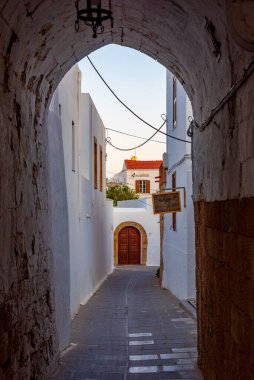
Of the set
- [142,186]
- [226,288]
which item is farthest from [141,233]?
[226,288]

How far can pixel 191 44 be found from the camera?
Answer: 17.6 ft

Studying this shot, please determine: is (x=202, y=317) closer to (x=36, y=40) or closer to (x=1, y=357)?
(x=1, y=357)

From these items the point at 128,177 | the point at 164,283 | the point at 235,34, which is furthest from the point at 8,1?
the point at 128,177

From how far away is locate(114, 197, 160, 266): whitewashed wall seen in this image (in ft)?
95.8

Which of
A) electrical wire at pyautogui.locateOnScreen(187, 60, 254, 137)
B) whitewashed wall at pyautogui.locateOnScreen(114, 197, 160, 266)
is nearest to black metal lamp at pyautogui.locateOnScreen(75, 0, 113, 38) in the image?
electrical wire at pyautogui.locateOnScreen(187, 60, 254, 137)

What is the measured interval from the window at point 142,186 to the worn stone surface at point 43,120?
1561 inches

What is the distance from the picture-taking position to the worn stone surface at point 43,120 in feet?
13.4

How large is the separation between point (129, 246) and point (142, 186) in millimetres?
17528

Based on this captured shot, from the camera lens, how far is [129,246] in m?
29.8

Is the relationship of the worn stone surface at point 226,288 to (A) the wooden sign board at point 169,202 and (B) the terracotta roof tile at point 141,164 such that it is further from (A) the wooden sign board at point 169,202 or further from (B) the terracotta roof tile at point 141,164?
(B) the terracotta roof tile at point 141,164

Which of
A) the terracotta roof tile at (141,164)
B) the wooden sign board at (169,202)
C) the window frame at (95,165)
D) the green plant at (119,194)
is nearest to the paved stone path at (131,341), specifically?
the wooden sign board at (169,202)

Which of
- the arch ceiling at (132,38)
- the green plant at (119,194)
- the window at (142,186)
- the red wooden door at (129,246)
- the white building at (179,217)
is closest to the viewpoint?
the arch ceiling at (132,38)

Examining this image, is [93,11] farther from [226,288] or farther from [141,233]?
[141,233]

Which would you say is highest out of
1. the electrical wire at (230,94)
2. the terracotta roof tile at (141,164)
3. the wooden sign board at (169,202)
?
the terracotta roof tile at (141,164)
